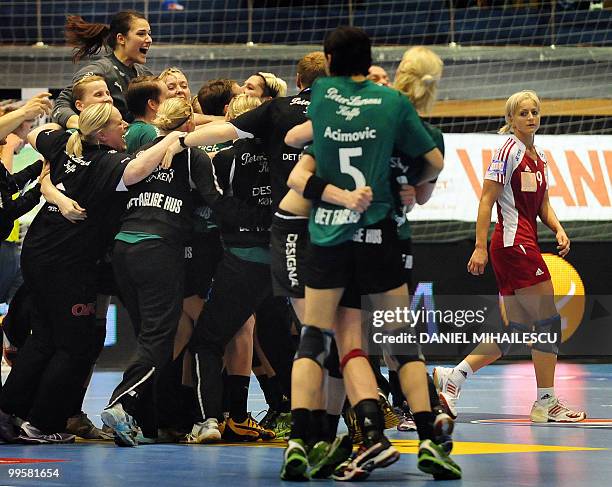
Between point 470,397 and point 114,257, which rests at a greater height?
point 114,257

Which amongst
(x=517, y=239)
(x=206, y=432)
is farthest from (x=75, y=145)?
(x=517, y=239)

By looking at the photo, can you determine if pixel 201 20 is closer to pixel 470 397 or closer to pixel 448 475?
pixel 470 397

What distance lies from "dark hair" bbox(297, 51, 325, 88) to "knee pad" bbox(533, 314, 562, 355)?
Result: 2.53 m

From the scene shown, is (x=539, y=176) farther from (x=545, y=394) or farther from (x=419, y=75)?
(x=419, y=75)

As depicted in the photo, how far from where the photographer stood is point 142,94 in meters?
6.92

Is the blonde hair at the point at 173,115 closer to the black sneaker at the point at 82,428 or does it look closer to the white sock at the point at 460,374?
the black sneaker at the point at 82,428

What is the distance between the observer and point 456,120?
1638 cm

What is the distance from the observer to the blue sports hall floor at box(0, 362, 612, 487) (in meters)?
→ 4.94

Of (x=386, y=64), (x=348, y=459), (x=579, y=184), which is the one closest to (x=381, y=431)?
(x=348, y=459)

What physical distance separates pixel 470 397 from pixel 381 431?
4.50m

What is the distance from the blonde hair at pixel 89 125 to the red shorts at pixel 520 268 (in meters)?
2.84

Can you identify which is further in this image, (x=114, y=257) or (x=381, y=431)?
(x=114, y=257)

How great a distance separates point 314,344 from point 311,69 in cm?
171

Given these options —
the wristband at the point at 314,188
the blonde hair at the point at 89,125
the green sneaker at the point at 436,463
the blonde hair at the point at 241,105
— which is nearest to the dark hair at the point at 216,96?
the blonde hair at the point at 241,105
